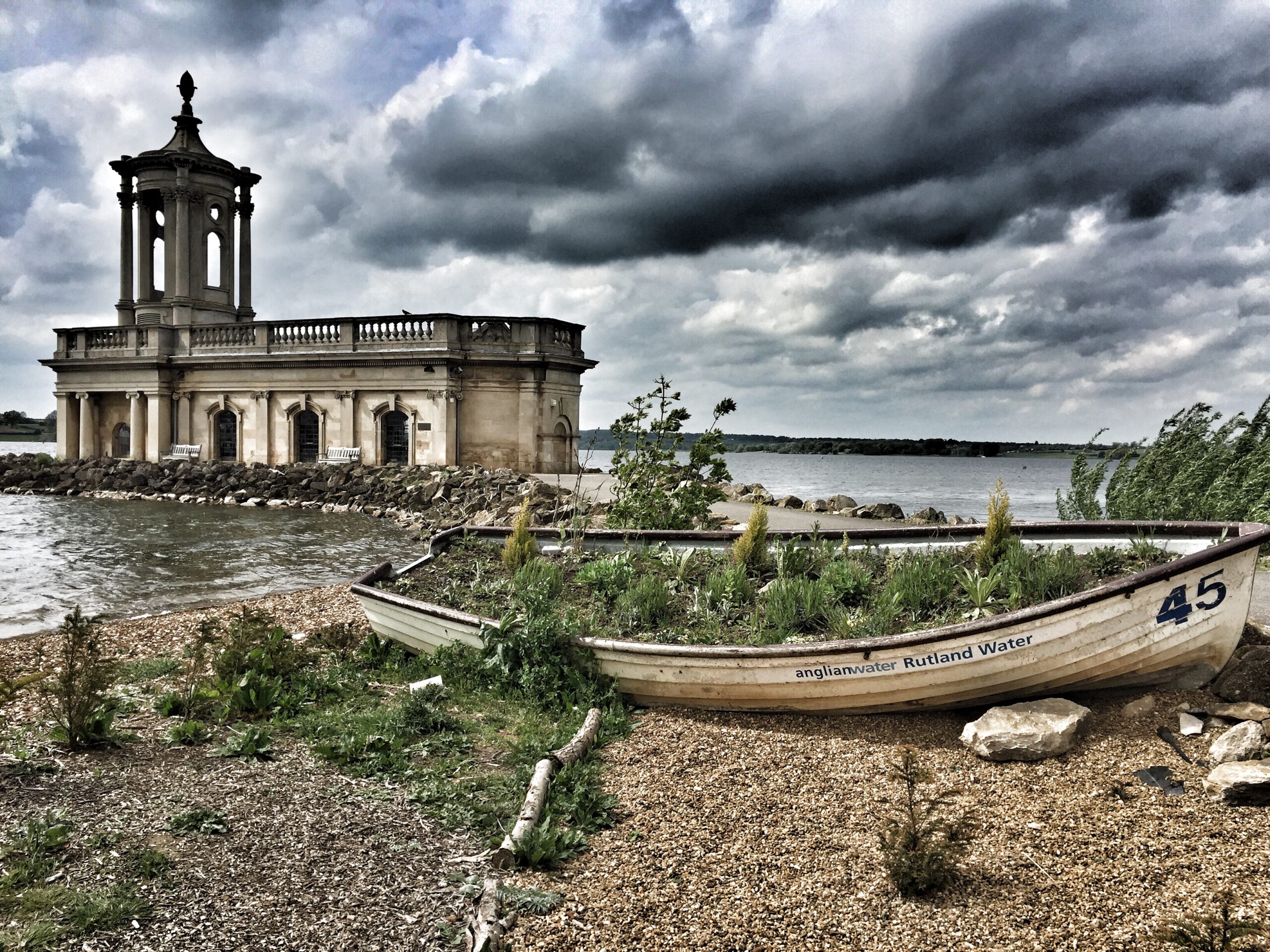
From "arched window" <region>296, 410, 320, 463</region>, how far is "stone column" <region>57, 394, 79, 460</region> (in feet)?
40.1

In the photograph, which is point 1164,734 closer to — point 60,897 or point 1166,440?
point 60,897

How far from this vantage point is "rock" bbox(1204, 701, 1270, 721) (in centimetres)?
520

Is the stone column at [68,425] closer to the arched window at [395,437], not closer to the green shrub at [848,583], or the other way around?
the arched window at [395,437]

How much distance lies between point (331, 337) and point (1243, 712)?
31215 millimetres

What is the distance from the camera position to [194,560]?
16703 mm

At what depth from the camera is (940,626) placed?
237 inches

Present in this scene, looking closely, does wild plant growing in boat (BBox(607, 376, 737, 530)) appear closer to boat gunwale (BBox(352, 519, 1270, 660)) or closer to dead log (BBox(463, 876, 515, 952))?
boat gunwale (BBox(352, 519, 1270, 660))

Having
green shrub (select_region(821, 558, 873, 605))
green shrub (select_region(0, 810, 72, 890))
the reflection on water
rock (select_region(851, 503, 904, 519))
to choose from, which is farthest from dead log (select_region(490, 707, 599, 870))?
rock (select_region(851, 503, 904, 519))

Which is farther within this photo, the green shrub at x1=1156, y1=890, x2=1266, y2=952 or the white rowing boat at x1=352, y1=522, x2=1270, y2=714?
the white rowing boat at x1=352, y1=522, x2=1270, y2=714

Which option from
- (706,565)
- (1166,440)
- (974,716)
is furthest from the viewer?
(1166,440)

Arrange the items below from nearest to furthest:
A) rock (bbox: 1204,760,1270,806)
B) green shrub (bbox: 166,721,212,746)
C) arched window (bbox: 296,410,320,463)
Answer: rock (bbox: 1204,760,1270,806)
green shrub (bbox: 166,721,212,746)
arched window (bbox: 296,410,320,463)

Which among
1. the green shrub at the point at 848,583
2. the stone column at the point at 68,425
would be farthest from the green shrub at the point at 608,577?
the stone column at the point at 68,425

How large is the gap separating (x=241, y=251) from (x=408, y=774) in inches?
1565

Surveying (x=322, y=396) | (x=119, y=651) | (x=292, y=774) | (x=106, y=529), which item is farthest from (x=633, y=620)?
(x=322, y=396)
